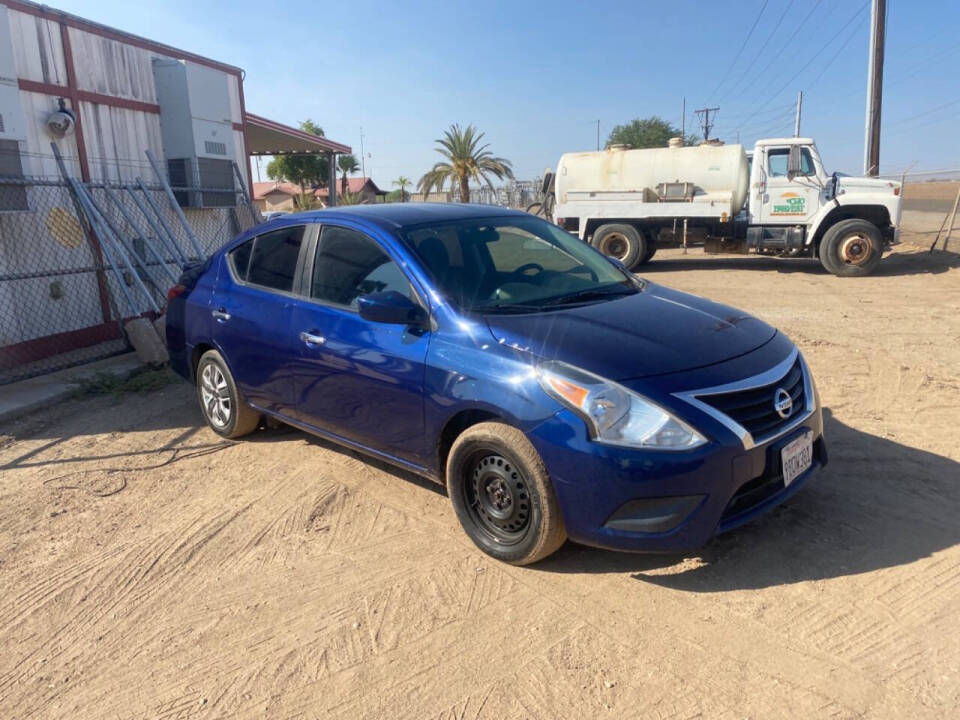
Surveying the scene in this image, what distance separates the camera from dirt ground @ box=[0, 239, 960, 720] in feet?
8.53

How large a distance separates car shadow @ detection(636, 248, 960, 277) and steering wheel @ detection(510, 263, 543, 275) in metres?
11.5

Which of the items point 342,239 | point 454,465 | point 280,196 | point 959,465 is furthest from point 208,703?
point 280,196

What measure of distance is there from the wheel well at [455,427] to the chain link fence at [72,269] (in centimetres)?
514

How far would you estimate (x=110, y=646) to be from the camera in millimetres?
3004

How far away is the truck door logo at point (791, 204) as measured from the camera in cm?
1389

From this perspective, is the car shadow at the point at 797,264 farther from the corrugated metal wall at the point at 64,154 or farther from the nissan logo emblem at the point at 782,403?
the nissan logo emblem at the point at 782,403

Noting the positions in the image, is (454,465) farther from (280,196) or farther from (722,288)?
(280,196)

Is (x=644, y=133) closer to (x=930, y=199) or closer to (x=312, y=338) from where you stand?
(x=930, y=199)

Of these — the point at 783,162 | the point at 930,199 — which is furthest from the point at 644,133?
the point at 783,162

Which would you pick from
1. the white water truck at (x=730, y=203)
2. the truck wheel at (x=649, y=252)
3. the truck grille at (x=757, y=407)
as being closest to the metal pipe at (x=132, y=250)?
the truck grille at (x=757, y=407)

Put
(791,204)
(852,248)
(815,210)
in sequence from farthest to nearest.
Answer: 1. (791,204)
2. (815,210)
3. (852,248)

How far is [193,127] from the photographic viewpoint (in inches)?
375

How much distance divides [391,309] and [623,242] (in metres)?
12.7

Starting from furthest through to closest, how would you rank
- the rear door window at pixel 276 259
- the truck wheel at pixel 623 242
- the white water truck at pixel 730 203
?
the truck wheel at pixel 623 242, the white water truck at pixel 730 203, the rear door window at pixel 276 259
